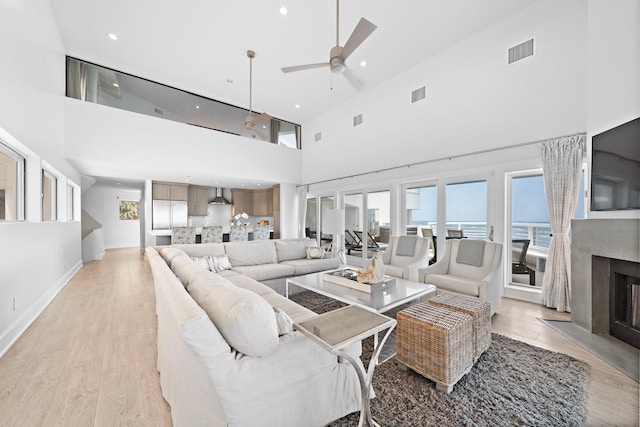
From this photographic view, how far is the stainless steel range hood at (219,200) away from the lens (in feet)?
28.7

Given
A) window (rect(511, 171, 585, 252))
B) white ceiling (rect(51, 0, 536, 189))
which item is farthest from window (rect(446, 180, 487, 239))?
white ceiling (rect(51, 0, 536, 189))

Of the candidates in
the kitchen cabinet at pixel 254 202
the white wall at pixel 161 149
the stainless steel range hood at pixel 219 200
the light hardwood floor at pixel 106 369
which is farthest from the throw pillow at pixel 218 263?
the stainless steel range hood at pixel 219 200

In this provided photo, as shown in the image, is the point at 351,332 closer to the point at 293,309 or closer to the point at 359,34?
the point at 293,309

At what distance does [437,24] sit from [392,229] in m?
3.76

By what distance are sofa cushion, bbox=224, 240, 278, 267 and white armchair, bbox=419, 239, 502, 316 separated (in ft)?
8.22

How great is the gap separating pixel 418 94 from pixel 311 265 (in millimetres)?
4000

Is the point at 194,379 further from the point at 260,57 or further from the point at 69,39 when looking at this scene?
the point at 69,39

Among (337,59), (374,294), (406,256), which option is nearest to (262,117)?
(337,59)

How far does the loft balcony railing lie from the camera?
5.02 m

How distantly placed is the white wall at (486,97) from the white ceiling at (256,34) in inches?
11.6

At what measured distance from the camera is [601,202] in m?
2.69

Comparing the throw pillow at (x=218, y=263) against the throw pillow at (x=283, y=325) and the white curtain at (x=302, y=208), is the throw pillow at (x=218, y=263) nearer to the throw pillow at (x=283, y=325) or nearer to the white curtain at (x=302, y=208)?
the throw pillow at (x=283, y=325)

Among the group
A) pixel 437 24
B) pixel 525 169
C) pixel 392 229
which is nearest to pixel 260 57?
pixel 437 24

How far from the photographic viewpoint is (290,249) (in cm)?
475
